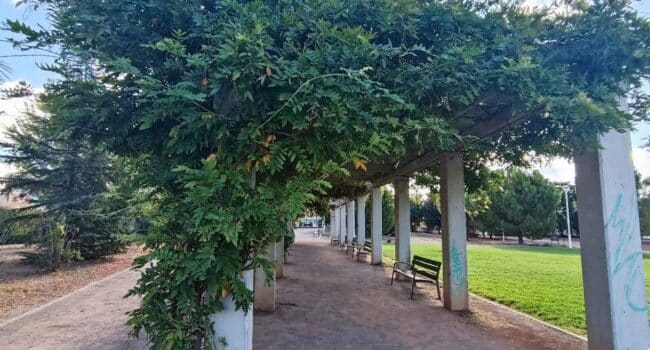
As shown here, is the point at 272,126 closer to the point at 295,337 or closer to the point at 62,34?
the point at 62,34

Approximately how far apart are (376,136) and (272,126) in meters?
0.75

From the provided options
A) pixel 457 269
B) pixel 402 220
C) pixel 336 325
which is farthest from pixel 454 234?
pixel 402 220

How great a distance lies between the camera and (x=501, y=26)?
318cm

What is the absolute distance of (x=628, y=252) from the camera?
3.84 meters

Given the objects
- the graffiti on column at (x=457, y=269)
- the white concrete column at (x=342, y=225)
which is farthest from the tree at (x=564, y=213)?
the graffiti on column at (x=457, y=269)

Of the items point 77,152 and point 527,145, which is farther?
point 77,152

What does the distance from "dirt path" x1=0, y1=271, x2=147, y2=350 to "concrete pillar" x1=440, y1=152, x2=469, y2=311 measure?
197 inches

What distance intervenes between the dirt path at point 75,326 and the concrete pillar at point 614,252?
17.0ft

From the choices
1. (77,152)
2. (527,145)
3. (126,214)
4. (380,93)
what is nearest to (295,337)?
(380,93)

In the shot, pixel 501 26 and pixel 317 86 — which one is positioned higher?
pixel 501 26

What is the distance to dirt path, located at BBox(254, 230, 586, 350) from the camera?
485cm

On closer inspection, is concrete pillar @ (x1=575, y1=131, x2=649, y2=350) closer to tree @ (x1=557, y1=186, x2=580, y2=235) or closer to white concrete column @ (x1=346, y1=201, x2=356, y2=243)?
white concrete column @ (x1=346, y1=201, x2=356, y2=243)

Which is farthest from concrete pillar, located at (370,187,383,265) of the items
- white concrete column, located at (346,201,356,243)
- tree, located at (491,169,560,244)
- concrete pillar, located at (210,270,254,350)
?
tree, located at (491,169,560,244)

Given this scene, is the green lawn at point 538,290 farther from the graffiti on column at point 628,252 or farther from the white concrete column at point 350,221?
the white concrete column at point 350,221
